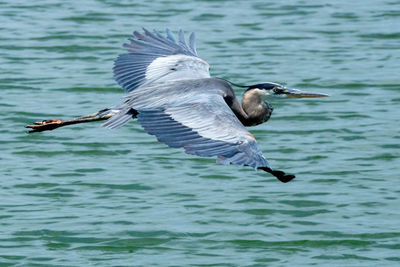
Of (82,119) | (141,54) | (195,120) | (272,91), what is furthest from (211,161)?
(195,120)

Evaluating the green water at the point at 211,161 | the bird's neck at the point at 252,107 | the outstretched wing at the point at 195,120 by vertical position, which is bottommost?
the green water at the point at 211,161

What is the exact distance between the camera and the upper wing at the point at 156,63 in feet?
35.1

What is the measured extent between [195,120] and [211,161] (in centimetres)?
388

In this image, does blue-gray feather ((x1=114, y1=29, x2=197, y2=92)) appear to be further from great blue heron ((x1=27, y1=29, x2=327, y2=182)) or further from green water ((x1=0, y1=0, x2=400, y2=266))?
green water ((x1=0, y1=0, x2=400, y2=266))

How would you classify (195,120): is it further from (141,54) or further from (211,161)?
(211,161)

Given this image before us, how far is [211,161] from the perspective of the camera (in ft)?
41.8

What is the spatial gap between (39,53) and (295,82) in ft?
14.0

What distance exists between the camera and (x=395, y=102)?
1511cm

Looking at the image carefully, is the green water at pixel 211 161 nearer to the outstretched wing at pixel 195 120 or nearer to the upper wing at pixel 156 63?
the upper wing at pixel 156 63

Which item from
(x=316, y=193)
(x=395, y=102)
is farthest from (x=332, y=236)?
(x=395, y=102)

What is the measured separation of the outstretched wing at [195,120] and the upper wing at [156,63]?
22.5 inches

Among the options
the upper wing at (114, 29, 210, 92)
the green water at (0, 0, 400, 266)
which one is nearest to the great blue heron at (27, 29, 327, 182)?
the upper wing at (114, 29, 210, 92)

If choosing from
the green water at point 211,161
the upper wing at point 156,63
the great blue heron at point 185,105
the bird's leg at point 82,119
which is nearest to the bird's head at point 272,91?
the great blue heron at point 185,105

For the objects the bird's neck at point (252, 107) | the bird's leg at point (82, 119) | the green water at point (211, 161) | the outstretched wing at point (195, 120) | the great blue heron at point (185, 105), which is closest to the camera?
the outstretched wing at point (195, 120)
